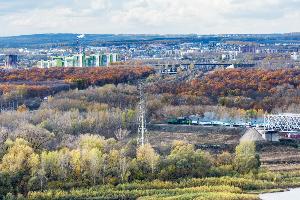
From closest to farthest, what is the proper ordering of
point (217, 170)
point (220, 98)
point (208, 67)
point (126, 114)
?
point (217, 170), point (126, 114), point (220, 98), point (208, 67)

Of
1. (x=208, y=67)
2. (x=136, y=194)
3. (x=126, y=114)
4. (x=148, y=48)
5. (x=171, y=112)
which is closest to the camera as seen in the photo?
(x=136, y=194)

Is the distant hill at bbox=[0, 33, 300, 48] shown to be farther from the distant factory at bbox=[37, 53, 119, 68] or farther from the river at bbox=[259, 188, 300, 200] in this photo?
the river at bbox=[259, 188, 300, 200]

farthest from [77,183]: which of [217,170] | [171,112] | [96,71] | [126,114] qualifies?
[96,71]

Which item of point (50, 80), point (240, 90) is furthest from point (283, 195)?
point (50, 80)

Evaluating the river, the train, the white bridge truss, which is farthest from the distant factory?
the river

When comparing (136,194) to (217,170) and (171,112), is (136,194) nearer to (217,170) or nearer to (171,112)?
(217,170)

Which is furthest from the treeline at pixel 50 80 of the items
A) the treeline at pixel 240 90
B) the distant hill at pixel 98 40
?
the distant hill at pixel 98 40

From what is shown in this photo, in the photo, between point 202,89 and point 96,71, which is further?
point 96,71

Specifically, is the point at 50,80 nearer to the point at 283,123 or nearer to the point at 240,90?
the point at 240,90
